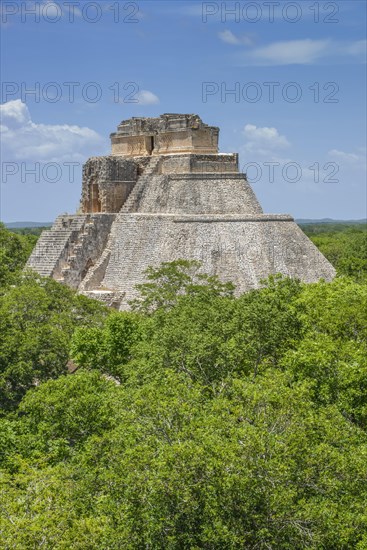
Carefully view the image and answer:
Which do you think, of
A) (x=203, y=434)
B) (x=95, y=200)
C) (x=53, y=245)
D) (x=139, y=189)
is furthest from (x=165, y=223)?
(x=203, y=434)

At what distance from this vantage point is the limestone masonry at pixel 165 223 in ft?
102

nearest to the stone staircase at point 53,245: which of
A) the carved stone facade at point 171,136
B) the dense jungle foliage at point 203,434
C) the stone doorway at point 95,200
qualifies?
the stone doorway at point 95,200

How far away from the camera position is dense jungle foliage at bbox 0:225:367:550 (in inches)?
462

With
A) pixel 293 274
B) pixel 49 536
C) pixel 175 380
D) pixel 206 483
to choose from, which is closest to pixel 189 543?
pixel 206 483

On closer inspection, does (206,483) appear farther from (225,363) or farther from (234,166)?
(234,166)

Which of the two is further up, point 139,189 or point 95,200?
point 139,189

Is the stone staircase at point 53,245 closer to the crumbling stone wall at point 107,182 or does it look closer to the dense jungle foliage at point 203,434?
the crumbling stone wall at point 107,182

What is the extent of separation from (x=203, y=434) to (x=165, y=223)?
20598 mm

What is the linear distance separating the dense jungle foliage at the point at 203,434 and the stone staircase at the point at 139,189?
13.6 metres

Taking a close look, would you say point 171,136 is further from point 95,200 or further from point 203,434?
point 203,434

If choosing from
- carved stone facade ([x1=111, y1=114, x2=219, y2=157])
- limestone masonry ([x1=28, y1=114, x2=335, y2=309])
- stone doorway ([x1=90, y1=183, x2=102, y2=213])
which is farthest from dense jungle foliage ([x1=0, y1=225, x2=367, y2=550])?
carved stone facade ([x1=111, y1=114, x2=219, y2=157])

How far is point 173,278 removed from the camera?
27.7 m

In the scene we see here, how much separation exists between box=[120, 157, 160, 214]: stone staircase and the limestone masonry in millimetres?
43

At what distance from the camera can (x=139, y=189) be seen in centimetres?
3503
